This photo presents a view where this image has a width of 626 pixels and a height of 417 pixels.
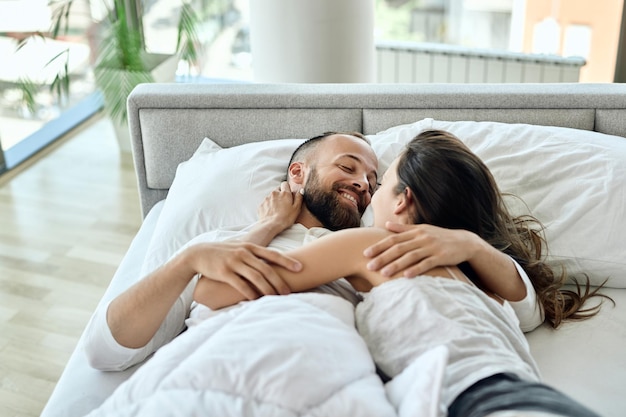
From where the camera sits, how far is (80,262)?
285 cm

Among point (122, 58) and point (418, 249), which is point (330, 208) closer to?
point (418, 249)

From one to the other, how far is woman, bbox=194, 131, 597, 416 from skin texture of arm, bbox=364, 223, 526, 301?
0.6 inches

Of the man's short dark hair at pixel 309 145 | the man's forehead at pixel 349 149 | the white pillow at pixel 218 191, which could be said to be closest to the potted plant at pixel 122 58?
the white pillow at pixel 218 191

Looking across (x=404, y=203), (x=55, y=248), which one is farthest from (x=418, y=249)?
(x=55, y=248)

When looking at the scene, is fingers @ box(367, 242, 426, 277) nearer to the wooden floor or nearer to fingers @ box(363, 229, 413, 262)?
fingers @ box(363, 229, 413, 262)

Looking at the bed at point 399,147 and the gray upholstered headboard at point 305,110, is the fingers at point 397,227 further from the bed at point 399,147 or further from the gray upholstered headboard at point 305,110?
the gray upholstered headboard at point 305,110

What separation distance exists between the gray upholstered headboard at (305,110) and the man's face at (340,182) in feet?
1.09

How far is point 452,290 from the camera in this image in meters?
1.38

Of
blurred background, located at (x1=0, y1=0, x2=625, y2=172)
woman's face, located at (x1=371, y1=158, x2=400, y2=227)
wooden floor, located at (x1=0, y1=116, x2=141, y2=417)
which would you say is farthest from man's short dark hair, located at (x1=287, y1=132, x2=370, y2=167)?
blurred background, located at (x1=0, y1=0, x2=625, y2=172)

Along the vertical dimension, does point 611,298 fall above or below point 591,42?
below

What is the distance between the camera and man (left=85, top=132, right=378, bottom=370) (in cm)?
146

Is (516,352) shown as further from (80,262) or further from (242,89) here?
(80,262)

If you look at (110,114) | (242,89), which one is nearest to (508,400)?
(242,89)

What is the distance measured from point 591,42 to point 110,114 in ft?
7.27
